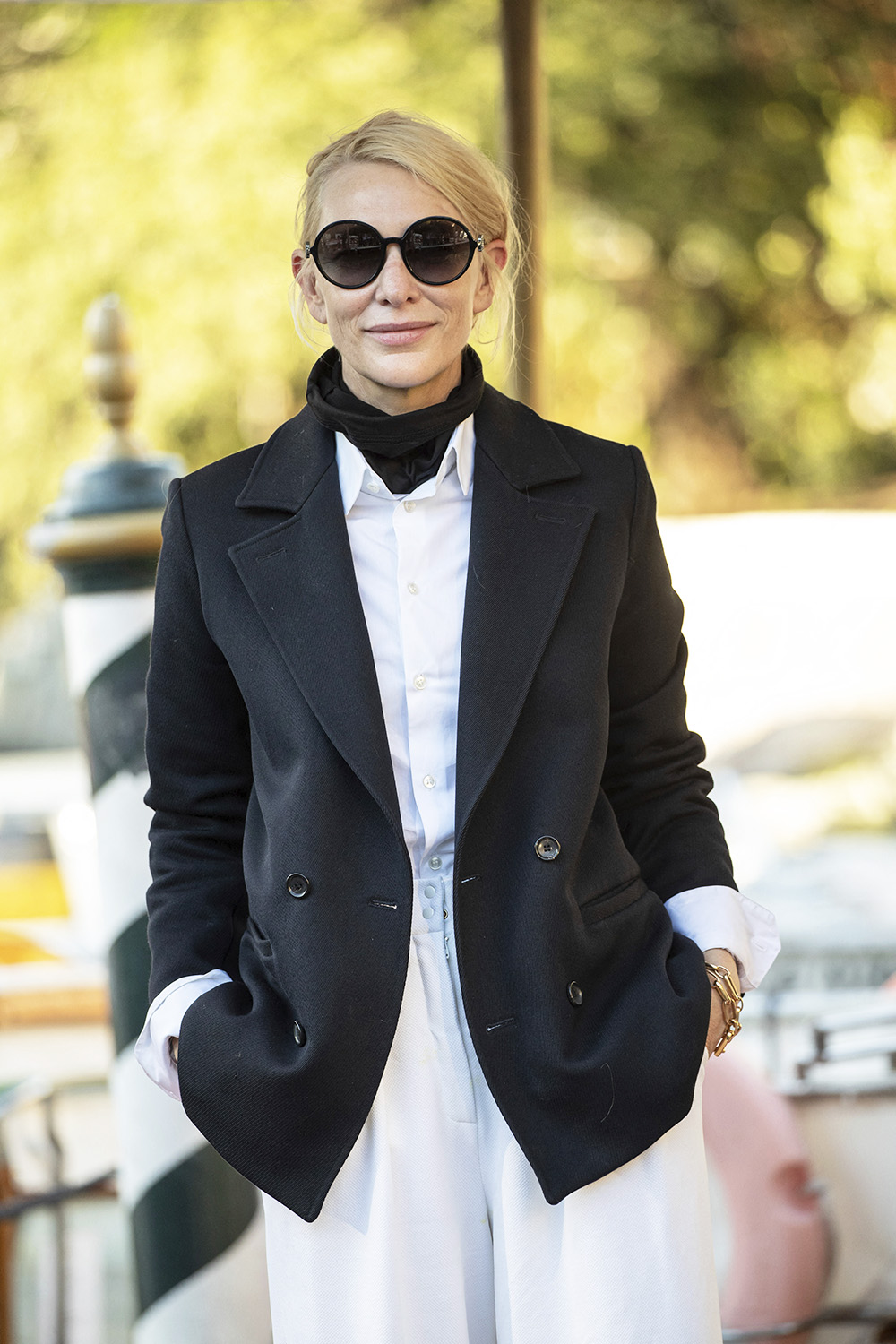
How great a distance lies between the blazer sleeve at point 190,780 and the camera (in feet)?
4.59

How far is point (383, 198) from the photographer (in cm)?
132

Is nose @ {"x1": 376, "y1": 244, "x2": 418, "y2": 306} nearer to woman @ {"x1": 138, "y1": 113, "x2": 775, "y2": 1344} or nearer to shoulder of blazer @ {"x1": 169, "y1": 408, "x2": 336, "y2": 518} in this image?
woman @ {"x1": 138, "y1": 113, "x2": 775, "y2": 1344}

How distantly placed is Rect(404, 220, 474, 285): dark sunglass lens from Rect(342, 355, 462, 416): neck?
10 cm

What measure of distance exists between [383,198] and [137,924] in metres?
1.11

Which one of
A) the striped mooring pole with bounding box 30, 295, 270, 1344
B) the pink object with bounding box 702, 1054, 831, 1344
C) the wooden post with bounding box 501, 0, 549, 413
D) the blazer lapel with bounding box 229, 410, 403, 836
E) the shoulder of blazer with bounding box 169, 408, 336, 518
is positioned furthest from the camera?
the pink object with bounding box 702, 1054, 831, 1344

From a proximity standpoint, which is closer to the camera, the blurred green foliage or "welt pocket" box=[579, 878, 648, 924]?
"welt pocket" box=[579, 878, 648, 924]

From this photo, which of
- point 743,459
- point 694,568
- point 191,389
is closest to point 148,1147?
point 694,568

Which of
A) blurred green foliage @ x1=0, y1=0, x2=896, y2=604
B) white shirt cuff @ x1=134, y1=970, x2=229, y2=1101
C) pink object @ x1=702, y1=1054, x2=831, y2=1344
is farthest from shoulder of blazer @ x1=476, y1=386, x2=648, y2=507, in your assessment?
blurred green foliage @ x1=0, y1=0, x2=896, y2=604

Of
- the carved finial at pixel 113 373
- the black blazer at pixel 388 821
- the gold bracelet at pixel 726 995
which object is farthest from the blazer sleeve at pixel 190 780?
the carved finial at pixel 113 373

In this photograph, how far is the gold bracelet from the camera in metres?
1.39

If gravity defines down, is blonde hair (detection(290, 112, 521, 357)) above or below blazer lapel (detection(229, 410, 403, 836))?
above

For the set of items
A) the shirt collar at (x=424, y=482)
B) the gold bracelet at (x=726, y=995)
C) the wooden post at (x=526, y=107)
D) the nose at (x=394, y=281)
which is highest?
the wooden post at (x=526, y=107)

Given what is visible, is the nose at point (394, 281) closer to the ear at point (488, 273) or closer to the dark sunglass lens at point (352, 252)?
the dark sunglass lens at point (352, 252)

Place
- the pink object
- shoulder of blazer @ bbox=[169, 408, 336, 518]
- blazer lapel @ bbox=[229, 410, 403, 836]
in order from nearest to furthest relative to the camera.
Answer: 1. blazer lapel @ bbox=[229, 410, 403, 836]
2. shoulder of blazer @ bbox=[169, 408, 336, 518]
3. the pink object
